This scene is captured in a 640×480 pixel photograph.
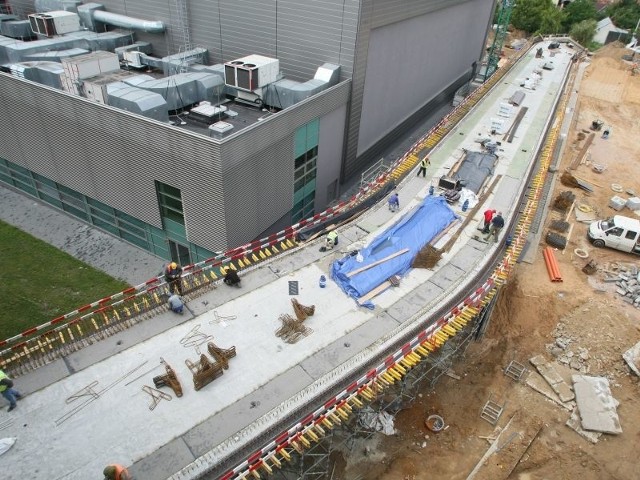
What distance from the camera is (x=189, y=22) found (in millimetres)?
28391

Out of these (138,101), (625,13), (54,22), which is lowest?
(625,13)

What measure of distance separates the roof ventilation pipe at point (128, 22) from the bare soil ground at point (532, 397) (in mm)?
26635

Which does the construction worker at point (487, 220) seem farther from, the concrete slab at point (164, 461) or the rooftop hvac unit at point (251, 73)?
the concrete slab at point (164, 461)

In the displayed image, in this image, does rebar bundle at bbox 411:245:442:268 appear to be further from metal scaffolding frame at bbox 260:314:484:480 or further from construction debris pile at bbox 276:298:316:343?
construction debris pile at bbox 276:298:316:343

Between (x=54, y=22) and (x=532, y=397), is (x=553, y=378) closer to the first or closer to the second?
(x=532, y=397)

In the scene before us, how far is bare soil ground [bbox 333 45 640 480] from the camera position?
1728cm

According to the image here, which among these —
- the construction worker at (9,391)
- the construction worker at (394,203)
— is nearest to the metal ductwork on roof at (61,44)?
the construction worker at (394,203)

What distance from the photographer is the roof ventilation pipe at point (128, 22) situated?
2912 cm

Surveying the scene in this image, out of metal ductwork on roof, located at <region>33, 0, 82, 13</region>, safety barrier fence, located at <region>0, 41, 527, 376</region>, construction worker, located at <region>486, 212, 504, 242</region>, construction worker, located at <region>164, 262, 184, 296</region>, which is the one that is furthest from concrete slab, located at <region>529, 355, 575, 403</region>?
metal ductwork on roof, located at <region>33, 0, 82, 13</region>

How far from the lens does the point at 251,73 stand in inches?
922

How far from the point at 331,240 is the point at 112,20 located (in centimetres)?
2404

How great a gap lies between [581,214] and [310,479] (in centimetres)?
2692

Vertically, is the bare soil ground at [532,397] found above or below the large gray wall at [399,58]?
below

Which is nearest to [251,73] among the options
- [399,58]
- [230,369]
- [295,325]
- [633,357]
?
[399,58]
